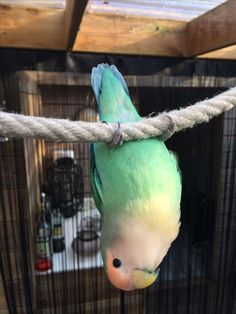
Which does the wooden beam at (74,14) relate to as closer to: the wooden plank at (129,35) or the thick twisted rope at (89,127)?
the wooden plank at (129,35)

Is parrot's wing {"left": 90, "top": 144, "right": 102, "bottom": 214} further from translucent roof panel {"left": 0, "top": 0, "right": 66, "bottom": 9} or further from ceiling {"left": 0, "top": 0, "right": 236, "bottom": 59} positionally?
translucent roof panel {"left": 0, "top": 0, "right": 66, "bottom": 9}

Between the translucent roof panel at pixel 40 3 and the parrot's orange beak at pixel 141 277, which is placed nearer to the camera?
the parrot's orange beak at pixel 141 277

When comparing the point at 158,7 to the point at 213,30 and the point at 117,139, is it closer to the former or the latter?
the point at 213,30

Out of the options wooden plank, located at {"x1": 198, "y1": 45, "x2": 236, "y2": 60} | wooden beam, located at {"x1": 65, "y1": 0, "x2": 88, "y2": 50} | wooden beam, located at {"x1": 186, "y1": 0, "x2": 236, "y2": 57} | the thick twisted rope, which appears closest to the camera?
the thick twisted rope

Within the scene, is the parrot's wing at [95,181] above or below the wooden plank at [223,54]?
below

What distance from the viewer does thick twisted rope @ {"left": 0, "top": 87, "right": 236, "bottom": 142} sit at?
298 millimetres

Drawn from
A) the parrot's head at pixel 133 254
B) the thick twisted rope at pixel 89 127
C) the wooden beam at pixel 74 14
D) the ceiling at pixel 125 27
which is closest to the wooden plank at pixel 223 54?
the ceiling at pixel 125 27

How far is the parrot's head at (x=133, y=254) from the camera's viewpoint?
1.12ft

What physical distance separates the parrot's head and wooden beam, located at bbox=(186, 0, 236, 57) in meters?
0.69

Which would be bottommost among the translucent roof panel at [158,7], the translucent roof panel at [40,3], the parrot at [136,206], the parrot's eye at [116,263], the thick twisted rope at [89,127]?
the parrot's eye at [116,263]

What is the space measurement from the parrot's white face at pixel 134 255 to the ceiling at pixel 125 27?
2.17 feet

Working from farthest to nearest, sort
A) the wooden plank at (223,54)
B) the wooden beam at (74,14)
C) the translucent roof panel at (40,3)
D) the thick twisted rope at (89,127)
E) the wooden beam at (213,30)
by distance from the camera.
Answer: the wooden plank at (223,54), the translucent roof panel at (40,3), the wooden beam at (213,30), the wooden beam at (74,14), the thick twisted rope at (89,127)

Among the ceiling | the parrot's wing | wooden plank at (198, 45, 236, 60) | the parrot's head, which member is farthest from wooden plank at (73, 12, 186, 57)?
the parrot's head

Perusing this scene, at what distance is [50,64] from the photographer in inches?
42.9
